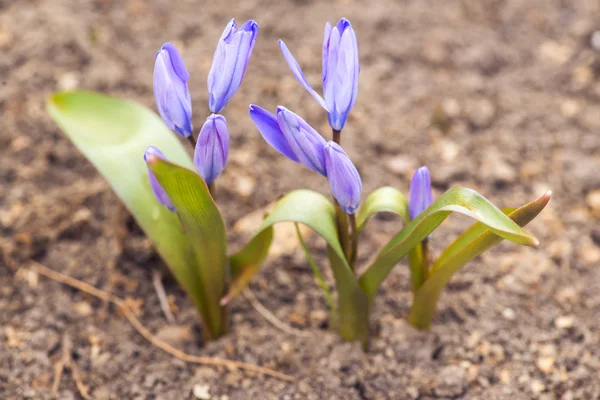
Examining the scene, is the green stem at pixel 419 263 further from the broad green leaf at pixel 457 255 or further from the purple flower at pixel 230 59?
the purple flower at pixel 230 59

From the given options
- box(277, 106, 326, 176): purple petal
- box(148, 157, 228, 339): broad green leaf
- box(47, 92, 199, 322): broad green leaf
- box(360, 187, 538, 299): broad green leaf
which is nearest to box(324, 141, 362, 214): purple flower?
box(277, 106, 326, 176): purple petal

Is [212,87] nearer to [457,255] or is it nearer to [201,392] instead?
[457,255]

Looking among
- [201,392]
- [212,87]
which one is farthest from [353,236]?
[201,392]

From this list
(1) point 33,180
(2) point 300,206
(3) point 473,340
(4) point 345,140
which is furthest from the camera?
(4) point 345,140

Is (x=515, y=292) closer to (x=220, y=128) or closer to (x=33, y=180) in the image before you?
(x=220, y=128)

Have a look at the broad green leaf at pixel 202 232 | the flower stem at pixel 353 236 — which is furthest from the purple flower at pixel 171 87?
the flower stem at pixel 353 236

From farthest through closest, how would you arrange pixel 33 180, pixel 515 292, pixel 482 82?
pixel 482 82 → pixel 33 180 → pixel 515 292

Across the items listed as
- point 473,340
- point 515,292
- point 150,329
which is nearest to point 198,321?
point 150,329

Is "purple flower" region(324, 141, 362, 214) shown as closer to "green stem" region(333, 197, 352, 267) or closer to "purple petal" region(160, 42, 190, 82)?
"green stem" region(333, 197, 352, 267)
